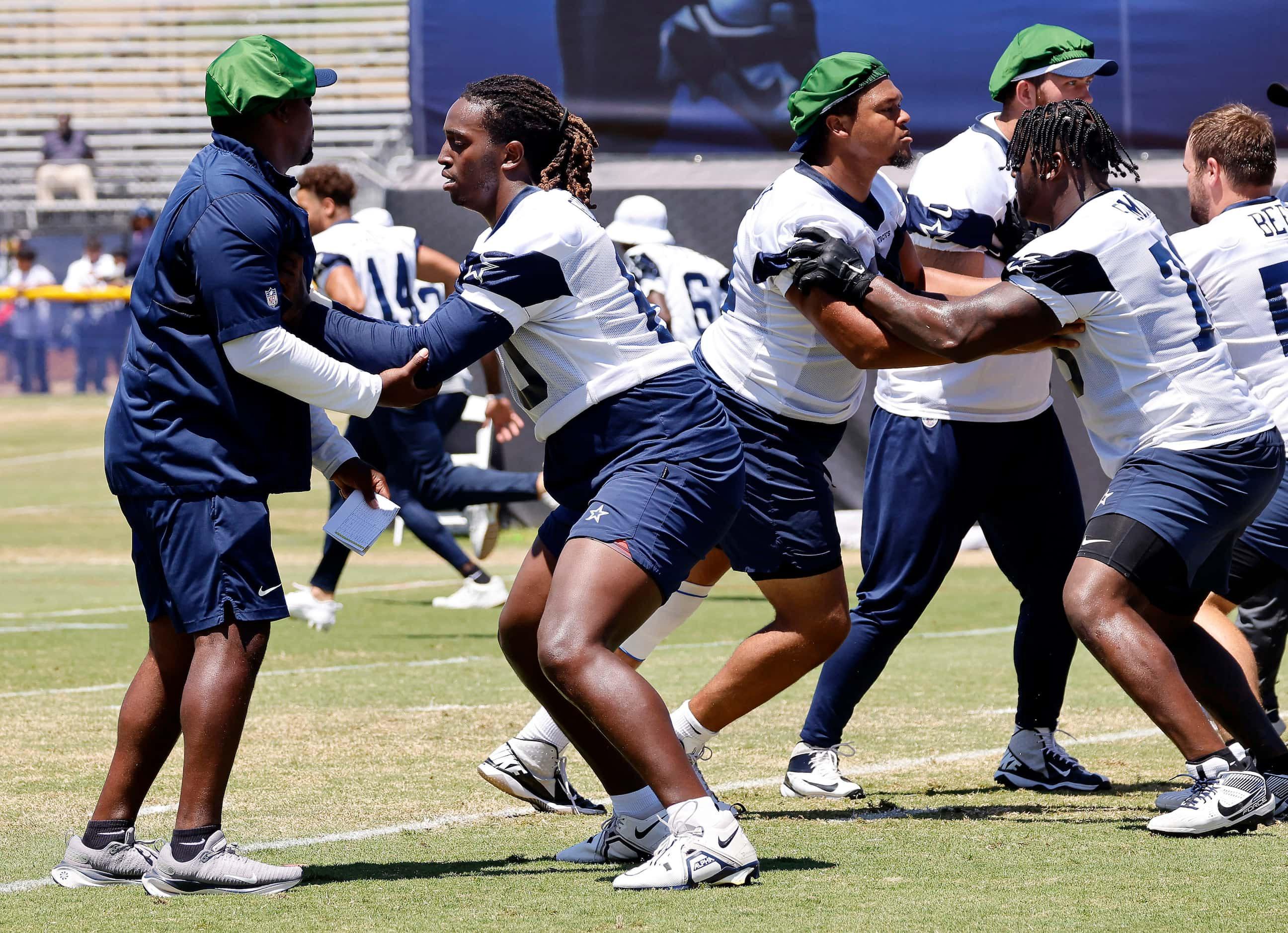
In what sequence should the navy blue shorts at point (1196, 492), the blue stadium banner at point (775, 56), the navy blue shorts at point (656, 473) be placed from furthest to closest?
the blue stadium banner at point (775, 56) → the navy blue shorts at point (1196, 492) → the navy blue shorts at point (656, 473)

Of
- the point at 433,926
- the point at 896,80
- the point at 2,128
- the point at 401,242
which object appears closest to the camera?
the point at 433,926

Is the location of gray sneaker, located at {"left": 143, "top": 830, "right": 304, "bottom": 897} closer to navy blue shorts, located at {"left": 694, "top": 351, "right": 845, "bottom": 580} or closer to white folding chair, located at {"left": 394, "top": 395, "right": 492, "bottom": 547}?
navy blue shorts, located at {"left": 694, "top": 351, "right": 845, "bottom": 580}

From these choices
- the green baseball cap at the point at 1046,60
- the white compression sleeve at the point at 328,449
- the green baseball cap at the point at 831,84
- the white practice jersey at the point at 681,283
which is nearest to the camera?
the white compression sleeve at the point at 328,449

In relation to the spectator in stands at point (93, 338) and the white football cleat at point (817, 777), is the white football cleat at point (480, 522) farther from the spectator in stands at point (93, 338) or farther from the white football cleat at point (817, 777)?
the spectator in stands at point (93, 338)

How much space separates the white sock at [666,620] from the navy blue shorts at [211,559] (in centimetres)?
140

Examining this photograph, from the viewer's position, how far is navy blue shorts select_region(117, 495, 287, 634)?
4.16 m

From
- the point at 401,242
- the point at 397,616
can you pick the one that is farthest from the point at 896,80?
the point at 397,616

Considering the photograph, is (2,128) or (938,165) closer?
(938,165)

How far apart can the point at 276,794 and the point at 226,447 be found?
5.34ft

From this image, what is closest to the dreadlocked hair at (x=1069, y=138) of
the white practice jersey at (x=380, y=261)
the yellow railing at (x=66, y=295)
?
the white practice jersey at (x=380, y=261)

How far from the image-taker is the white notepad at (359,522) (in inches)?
171

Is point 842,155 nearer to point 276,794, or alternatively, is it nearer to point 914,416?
point 914,416

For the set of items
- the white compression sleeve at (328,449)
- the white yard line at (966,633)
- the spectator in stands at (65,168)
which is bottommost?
the spectator in stands at (65,168)

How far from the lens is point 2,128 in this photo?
3278 cm
